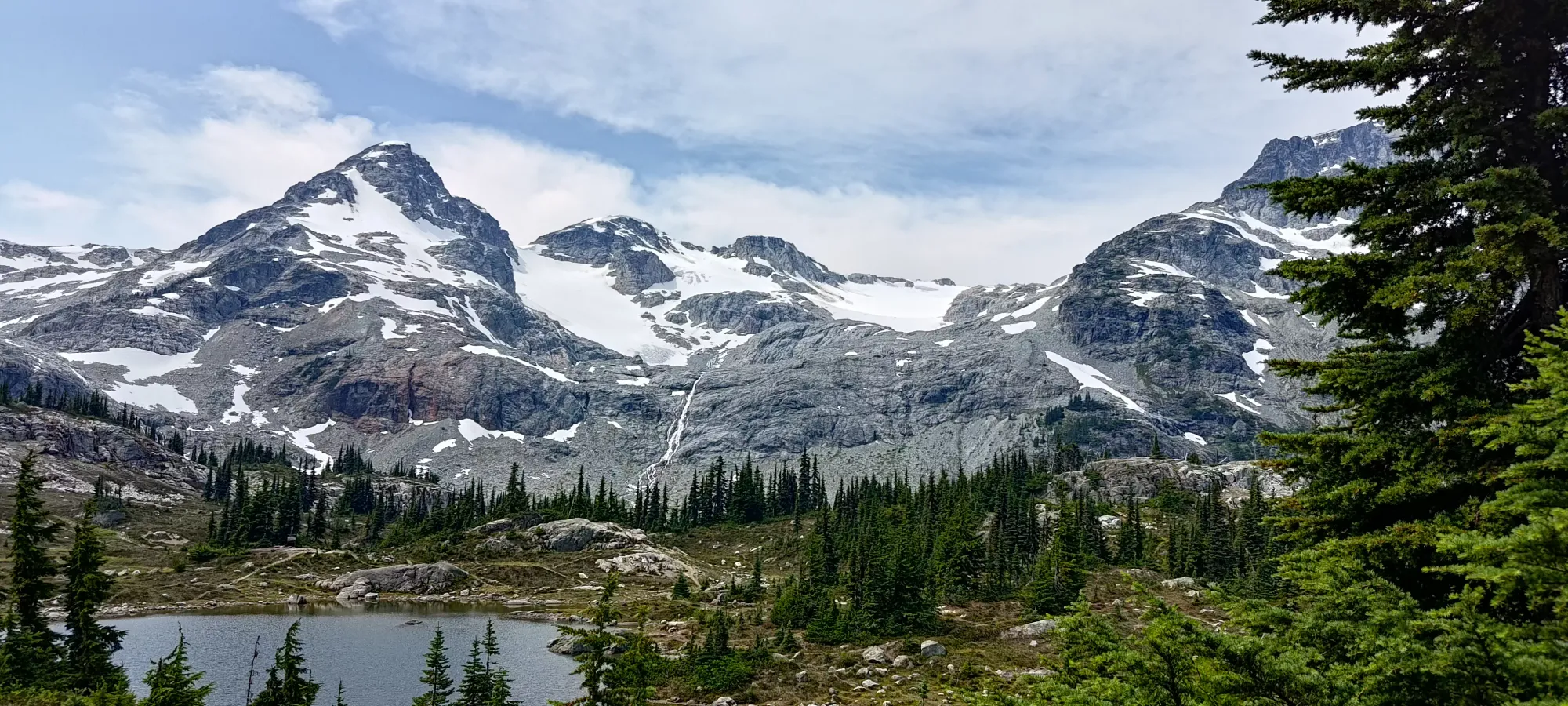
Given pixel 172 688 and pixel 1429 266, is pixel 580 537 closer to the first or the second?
pixel 172 688

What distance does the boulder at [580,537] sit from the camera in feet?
429

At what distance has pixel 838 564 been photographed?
11381cm

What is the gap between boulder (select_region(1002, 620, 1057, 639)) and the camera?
61.2m

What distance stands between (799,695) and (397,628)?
47.8 metres

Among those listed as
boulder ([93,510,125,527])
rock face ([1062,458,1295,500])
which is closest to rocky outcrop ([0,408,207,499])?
boulder ([93,510,125,527])

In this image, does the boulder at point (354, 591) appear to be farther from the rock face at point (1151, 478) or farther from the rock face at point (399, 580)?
the rock face at point (1151, 478)

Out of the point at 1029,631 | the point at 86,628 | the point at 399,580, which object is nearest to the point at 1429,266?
the point at 86,628

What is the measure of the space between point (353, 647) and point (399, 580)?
40418 mm

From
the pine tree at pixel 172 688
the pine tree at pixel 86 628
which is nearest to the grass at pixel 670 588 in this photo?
the pine tree at pixel 172 688

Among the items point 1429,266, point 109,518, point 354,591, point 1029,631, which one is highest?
point 1429,266

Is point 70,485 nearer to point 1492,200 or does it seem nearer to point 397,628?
point 397,628

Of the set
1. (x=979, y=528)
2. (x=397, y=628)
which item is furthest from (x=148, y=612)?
(x=979, y=528)

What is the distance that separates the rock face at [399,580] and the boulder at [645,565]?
21225 mm

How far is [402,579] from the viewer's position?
346 ft
